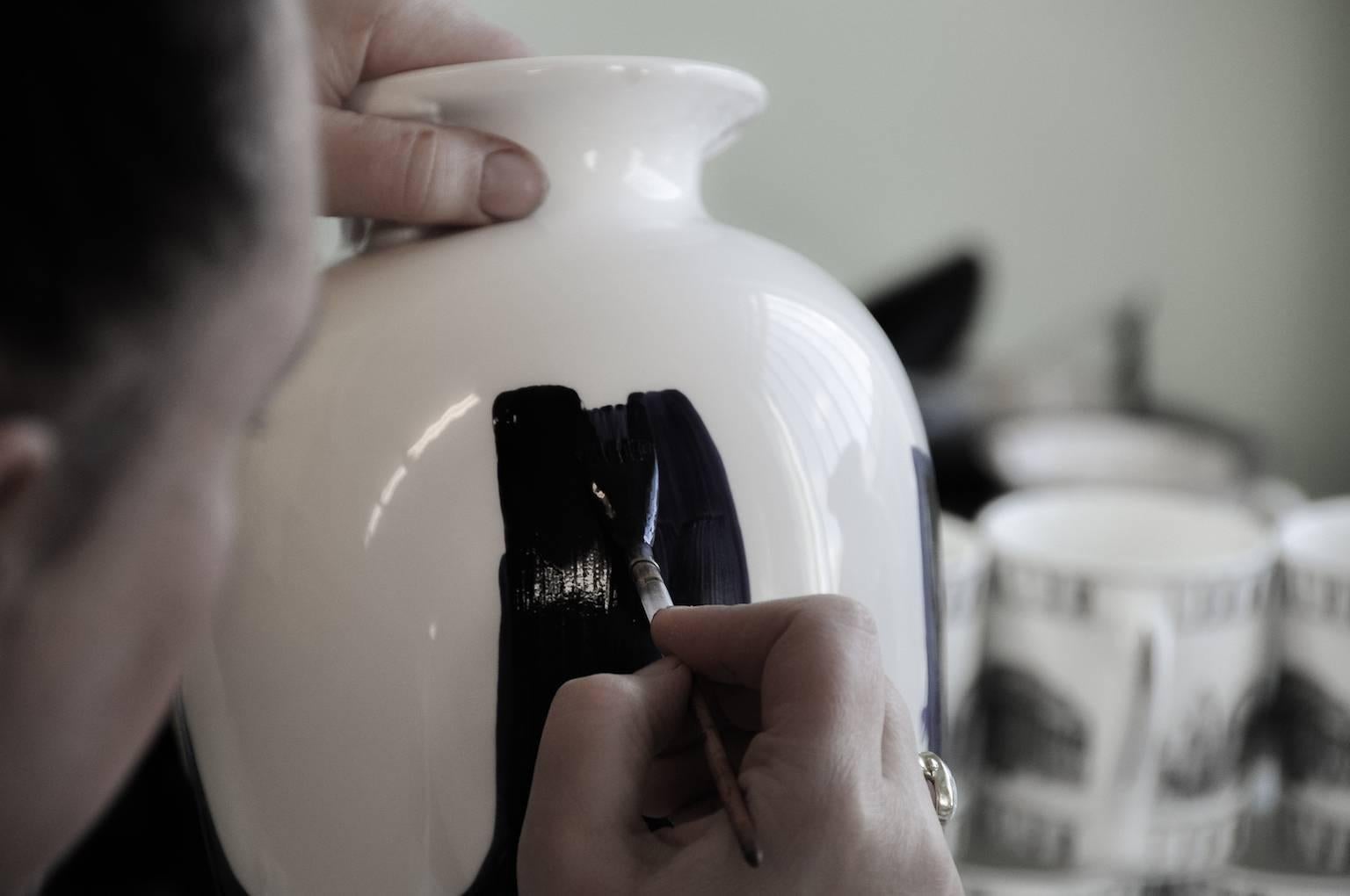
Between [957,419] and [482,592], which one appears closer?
[482,592]

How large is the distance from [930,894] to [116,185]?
21cm

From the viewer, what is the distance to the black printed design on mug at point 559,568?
0.27 m

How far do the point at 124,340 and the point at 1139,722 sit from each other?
0.47m

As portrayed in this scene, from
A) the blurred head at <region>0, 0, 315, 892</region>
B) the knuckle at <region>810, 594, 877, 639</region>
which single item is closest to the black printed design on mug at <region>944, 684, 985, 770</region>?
the knuckle at <region>810, 594, 877, 639</region>

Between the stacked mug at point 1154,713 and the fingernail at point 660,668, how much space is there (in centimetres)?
28

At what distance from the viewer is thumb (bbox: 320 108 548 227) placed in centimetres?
31

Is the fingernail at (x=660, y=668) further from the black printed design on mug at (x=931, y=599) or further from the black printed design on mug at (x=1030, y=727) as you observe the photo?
the black printed design on mug at (x=1030, y=727)

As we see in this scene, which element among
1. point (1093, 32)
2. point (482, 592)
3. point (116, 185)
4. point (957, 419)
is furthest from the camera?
point (1093, 32)

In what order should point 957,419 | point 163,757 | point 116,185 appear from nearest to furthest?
point 116,185 → point 163,757 → point 957,419

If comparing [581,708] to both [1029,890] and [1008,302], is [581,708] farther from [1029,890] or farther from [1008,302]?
[1008,302]

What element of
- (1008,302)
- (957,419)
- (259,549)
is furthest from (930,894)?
(1008,302)

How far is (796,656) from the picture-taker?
0.82 ft

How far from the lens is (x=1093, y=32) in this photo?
39.5 inches

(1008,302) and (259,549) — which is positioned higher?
(259,549)
